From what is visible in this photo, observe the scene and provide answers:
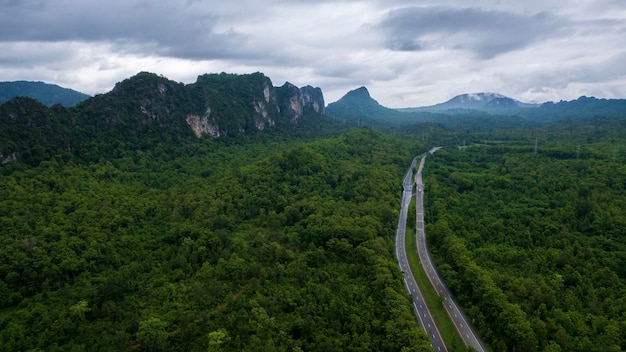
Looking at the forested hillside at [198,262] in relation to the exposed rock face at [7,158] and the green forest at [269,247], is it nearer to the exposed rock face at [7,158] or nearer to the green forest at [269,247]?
the green forest at [269,247]

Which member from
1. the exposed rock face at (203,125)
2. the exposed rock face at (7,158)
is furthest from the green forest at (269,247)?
the exposed rock face at (203,125)

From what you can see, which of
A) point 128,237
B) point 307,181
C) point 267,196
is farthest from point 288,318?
point 307,181

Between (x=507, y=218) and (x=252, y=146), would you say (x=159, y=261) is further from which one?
(x=252, y=146)

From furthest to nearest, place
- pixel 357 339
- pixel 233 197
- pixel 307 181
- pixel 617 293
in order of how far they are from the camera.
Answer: pixel 307 181 → pixel 233 197 → pixel 617 293 → pixel 357 339

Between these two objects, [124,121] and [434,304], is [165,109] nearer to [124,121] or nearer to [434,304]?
[124,121]

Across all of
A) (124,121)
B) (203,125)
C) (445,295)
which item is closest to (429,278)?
(445,295)

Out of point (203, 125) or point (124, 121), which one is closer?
point (124, 121)
